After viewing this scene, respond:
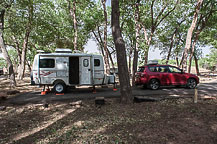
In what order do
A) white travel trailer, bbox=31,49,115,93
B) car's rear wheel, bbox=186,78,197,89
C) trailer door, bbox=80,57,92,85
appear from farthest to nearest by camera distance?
car's rear wheel, bbox=186,78,197,89 < trailer door, bbox=80,57,92,85 < white travel trailer, bbox=31,49,115,93

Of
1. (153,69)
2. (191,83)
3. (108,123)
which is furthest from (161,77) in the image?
(108,123)

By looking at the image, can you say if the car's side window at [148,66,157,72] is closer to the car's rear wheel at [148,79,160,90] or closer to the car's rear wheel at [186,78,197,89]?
the car's rear wheel at [148,79,160,90]

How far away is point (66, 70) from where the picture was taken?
9.55 meters

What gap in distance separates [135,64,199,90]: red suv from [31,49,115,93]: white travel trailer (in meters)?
2.86

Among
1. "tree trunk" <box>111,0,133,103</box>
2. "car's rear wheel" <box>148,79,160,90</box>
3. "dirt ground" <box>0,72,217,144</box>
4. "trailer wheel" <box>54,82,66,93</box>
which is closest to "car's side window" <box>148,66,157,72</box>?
"car's rear wheel" <box>148,79,160,90</box>

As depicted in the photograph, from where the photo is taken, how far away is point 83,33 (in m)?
25.7

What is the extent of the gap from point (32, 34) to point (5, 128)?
2086 centimetres

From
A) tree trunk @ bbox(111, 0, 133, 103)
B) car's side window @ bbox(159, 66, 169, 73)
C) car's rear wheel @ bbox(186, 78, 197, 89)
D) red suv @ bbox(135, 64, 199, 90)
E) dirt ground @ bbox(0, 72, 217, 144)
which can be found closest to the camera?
dirt ground @ bbox(0, 72, 217, 144)

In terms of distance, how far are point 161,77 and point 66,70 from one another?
6797mm

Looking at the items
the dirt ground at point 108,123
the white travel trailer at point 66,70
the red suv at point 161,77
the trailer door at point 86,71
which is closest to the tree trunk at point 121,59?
the dirt ground at point 108,123

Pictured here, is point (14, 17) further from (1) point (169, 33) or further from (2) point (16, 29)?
(1) point (169, 33)

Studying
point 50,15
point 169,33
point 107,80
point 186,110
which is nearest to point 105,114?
point 186,110

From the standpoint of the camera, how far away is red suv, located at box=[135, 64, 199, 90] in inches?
405

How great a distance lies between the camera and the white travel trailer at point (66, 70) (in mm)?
9289
